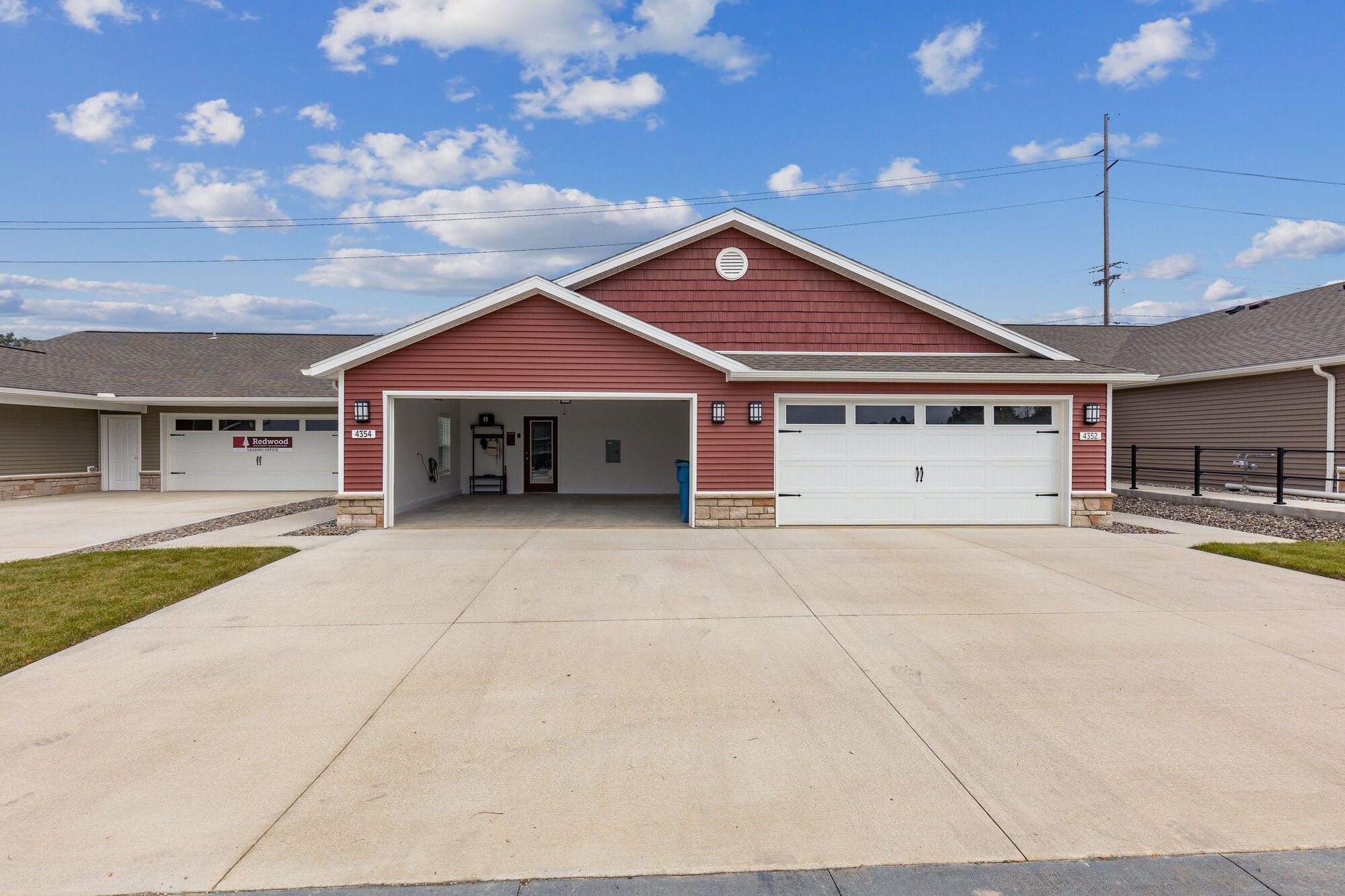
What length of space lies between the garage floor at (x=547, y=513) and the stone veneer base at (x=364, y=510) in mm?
425

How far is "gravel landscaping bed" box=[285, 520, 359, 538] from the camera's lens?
10.3 metres

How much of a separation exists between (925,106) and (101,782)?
833 inches

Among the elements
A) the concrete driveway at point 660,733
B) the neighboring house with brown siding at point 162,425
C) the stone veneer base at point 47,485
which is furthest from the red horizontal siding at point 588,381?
the stone veneer base at point 47,485

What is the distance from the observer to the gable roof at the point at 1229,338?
1385 centimetres

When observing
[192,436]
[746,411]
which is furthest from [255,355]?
[746,411]

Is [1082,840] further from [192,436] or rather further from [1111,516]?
[192,436]

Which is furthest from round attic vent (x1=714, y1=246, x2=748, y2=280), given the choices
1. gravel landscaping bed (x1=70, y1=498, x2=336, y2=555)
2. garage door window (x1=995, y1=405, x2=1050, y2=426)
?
gravel landscaping bed (x1=70, y1=498, x2=336, y2=555)

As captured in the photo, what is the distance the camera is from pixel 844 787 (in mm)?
3131

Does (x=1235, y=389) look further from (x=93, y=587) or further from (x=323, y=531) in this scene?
(x=93, y=587)

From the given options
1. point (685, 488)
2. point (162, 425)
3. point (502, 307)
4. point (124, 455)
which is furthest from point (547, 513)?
point (124, 455)

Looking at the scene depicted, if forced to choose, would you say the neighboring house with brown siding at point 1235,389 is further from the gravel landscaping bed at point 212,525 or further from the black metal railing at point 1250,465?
the gravel landscaping bed at point 212,525

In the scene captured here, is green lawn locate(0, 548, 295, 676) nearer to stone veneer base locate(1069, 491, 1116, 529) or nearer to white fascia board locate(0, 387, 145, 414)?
white fascia board locate(0, 387, 145, 414)

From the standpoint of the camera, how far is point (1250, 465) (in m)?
14.6

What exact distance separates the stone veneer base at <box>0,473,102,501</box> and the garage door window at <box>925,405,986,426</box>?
65.5ft
